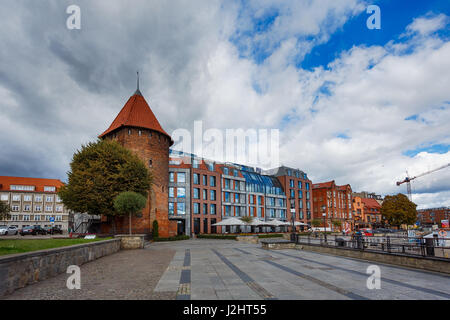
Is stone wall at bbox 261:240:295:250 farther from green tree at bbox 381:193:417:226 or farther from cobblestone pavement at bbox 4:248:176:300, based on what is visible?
green tree at bbox 381:193:417:226

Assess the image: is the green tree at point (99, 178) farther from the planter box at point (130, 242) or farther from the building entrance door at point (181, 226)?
the building entrance door at point (181, 226)

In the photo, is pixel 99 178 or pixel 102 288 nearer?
pixel 102 288

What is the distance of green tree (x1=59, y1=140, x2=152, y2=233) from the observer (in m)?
25.0

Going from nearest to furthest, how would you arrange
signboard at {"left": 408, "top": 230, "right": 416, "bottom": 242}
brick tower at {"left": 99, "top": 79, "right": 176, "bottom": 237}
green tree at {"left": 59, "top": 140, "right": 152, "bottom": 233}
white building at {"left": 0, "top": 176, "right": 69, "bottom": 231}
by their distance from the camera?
signboard at {"left": 408, "top": 230, "right": 416, "bottom": 242}
green tree at {"left": 59, "top": 140, "right": 152, "bottom": 233}
brick tower at {"left": 99, "top": 79, "right": 176, "bottom": 237}
white building at {"left": 0, "top": 176, "right": 69, "bottom": 231}

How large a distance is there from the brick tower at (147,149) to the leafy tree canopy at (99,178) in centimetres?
506

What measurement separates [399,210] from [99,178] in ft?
201

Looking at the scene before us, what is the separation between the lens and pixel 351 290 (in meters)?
7.00

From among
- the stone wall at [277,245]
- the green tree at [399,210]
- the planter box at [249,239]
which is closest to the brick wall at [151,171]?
the planter box at [249,239]

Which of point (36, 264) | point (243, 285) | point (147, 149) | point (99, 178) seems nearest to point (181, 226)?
point (147, 149)

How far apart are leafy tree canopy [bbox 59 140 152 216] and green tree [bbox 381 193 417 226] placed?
57.0 metres

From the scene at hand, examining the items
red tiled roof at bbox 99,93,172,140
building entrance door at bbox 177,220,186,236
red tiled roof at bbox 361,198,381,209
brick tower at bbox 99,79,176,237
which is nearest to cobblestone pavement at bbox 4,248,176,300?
brick tower at bbox 99,79,176,237

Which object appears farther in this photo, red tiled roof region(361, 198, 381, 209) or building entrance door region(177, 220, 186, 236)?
red tiled roof region(361, 198, 381, 209)

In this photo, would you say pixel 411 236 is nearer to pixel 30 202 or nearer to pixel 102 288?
pixel 102 288

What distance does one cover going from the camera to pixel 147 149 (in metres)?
33.1
